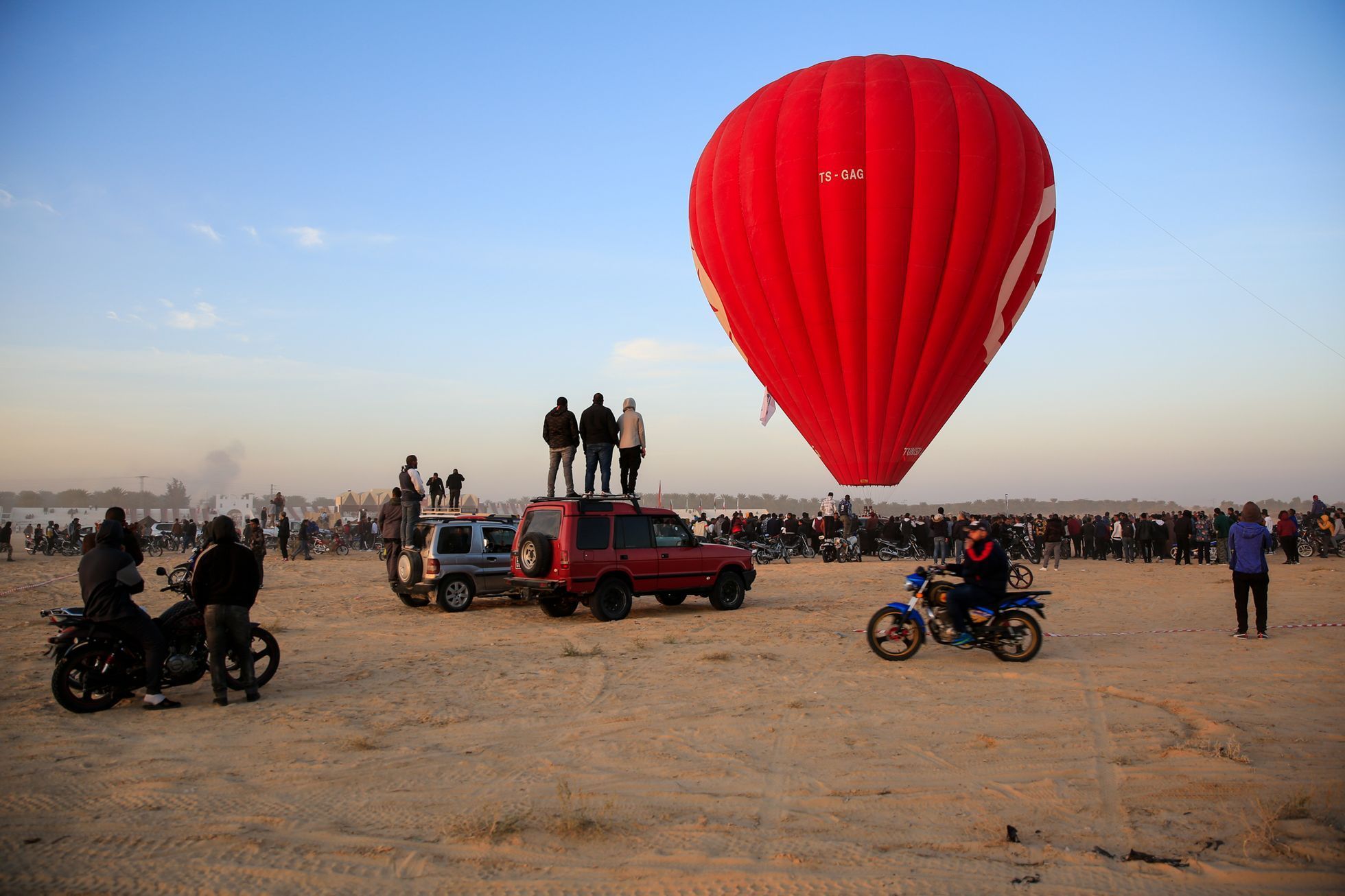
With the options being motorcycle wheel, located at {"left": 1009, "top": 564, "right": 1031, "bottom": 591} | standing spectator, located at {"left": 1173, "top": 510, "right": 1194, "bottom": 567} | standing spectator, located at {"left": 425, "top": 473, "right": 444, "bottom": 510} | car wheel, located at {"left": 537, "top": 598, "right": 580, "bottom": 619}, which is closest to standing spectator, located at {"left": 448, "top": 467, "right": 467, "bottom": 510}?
standing spectator, located at {"left": 425, "top": 473, "right": 444, "bottom": 510}

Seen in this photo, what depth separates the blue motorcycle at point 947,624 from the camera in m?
11.2

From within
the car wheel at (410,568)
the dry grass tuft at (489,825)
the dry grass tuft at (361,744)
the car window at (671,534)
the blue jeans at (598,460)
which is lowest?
the dry grass tuft at (361,744)

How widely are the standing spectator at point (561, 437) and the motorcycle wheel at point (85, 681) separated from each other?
7.74m

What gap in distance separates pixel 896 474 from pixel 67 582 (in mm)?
21547

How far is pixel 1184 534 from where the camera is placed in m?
29.7

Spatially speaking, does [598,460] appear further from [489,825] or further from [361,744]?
[489,825]

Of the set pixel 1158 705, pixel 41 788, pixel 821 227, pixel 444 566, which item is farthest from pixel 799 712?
pixel 821 227

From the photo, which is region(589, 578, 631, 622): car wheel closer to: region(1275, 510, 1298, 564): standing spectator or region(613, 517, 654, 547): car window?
region(613, 517, 654, 547): car window

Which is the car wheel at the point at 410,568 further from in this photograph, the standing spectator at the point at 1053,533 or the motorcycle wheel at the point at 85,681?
the standing spectator at the point at 1053,533

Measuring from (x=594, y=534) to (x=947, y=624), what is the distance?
6.16m

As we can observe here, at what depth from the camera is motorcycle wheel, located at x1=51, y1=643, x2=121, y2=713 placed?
8.52m

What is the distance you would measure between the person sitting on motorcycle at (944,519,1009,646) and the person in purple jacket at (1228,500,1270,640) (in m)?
3.83

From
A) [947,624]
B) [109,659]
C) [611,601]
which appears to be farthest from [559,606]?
[109,659]

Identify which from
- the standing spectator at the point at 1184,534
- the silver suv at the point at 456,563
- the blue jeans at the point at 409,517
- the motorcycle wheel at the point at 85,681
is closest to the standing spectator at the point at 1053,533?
the standing spectator at the point at 1184,534
